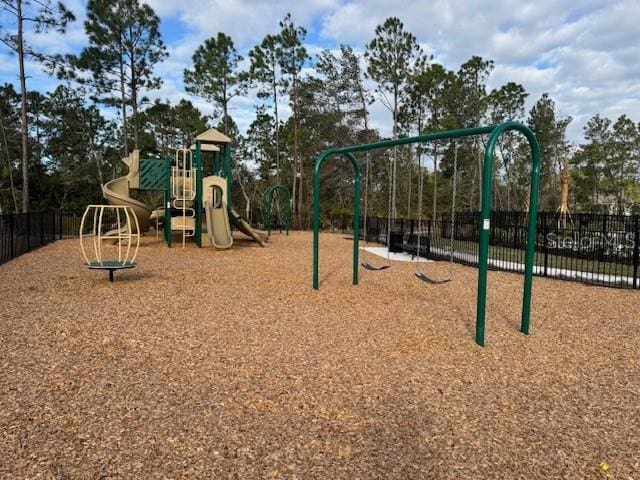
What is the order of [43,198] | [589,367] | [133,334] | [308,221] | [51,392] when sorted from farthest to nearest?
[43,198]
[308,221]
[133,334]
[589,367]
[51,392]

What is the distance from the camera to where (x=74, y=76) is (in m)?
24.4

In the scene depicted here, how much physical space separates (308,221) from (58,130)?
23.2 metres

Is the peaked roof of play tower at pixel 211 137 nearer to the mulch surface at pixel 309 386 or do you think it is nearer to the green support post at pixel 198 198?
the green support post at pixel 198 198

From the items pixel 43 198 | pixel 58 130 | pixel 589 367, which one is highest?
pixel 58 130

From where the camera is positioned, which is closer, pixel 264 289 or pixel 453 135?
pixel 453 135

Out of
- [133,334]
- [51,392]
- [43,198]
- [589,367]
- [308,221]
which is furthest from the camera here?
[43,198]

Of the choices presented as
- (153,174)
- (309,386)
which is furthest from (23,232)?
(309,386)

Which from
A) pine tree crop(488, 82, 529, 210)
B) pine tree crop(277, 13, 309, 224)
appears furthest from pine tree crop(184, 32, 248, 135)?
pine tree crop(488, 82, 529, 210)

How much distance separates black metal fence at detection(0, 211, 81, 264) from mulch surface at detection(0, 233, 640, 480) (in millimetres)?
4109

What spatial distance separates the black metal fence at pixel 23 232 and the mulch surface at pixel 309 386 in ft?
13.5

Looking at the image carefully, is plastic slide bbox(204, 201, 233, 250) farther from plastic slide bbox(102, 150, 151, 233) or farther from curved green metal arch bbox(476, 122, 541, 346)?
curved green metal arch bbox(476, 122, 541, 346)

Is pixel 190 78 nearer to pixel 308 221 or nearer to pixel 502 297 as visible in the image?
Result: pixel 308 221

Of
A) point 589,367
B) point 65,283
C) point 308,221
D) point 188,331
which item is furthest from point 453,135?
point 308,221

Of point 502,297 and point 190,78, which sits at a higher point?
point 190,78
